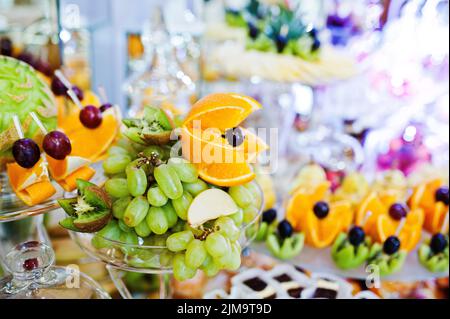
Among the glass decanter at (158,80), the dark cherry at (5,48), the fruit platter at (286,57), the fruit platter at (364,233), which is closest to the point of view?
the fruit platter at (364,233)

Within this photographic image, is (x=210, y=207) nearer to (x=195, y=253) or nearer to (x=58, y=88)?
(x=195, y=253)

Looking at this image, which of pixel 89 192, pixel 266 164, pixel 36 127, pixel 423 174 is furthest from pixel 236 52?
pixel 89 192

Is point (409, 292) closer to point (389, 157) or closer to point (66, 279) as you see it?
point (389, 157)

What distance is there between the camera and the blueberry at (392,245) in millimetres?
976

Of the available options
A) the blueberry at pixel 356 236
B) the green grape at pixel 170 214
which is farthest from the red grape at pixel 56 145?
the blueberry at pixel 356 236

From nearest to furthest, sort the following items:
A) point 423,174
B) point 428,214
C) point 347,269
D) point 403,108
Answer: point 347,269 → point 428,214 → point 423,174 → point 403,108

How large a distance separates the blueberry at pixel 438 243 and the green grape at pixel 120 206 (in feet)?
2.43

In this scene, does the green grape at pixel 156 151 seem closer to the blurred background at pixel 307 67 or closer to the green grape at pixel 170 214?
the green grape at pixel 170 214

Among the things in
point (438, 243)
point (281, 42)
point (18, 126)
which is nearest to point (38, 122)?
point (18, 126)

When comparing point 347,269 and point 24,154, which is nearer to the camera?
point 24,154

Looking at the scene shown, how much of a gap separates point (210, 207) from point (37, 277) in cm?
27

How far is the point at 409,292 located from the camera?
1.07 m

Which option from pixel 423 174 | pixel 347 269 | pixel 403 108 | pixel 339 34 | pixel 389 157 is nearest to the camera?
pixel 347 269
